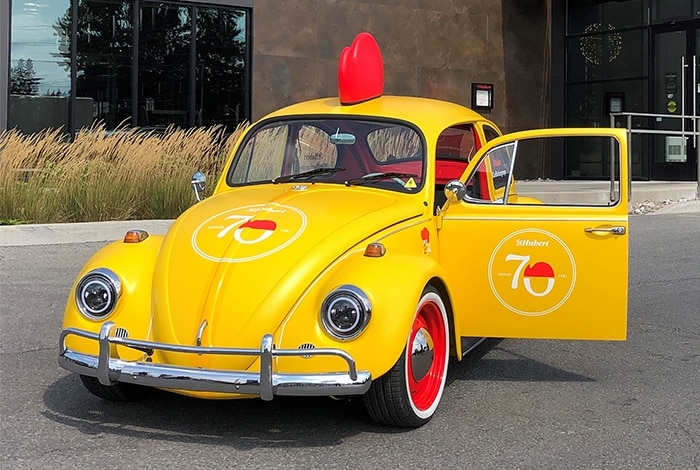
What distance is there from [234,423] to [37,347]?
214cm

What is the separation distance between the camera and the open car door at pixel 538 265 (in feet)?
16.2

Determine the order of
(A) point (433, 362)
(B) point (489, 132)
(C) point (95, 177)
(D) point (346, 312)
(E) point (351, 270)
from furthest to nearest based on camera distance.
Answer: (C) point (95, 177) < (B) point (489, 132) < (A) point (433, 362) < (E) point (351, 270) < (D) point (346, 312)

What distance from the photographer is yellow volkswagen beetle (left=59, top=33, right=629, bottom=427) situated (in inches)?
157

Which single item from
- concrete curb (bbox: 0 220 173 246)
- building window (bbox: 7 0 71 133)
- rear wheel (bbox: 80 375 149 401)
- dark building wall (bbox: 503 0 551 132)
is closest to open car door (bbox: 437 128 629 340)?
rear wheel (bbox: 80 375 149 401)

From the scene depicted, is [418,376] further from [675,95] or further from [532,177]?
[532,177]

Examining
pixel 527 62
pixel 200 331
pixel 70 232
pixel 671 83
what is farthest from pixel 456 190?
pixel 527 62

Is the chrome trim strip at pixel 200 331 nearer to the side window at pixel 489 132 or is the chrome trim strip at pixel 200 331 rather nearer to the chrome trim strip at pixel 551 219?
the chrome trim strip at pixel 551 219

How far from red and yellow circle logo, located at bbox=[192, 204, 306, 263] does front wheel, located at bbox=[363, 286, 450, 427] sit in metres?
0.74

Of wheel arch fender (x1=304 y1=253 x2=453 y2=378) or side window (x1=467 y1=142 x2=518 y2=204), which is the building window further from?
wheel arch fender (x1=304 y1=253 x2=453 y2=378)

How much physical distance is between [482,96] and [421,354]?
16861mm

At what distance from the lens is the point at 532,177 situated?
21047 millimetres

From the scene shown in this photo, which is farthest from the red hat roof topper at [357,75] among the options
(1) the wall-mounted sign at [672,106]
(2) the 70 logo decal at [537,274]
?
(1) the wall-mounted sign at [672,106]

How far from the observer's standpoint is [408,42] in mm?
19609

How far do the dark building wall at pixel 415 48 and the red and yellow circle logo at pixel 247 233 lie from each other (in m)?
13.7
